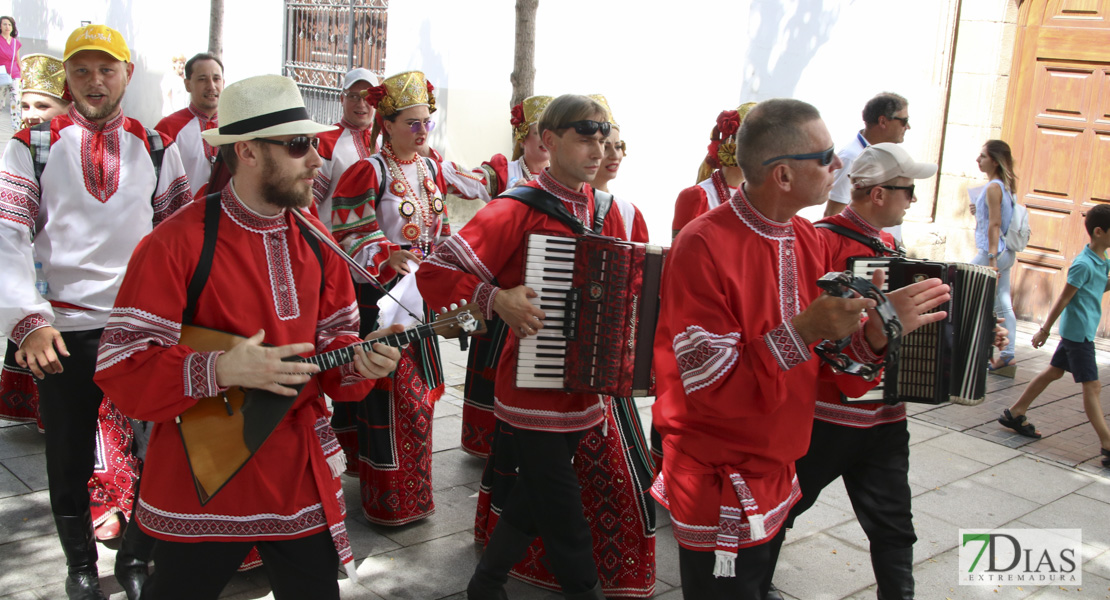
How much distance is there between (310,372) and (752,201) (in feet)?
4.58

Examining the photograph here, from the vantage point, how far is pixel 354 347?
269 centimetres

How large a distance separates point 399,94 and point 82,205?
5.92 feet

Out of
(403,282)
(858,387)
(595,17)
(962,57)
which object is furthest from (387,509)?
(595,17)

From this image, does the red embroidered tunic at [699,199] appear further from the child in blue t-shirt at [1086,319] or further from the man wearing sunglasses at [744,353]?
the child in blue t-shirt at [1086,319]

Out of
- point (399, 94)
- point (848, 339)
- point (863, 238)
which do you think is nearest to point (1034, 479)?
point (863, 238)

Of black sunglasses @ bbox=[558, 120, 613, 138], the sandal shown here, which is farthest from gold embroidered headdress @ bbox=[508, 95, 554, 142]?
the sandal

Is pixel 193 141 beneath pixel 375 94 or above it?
beneath

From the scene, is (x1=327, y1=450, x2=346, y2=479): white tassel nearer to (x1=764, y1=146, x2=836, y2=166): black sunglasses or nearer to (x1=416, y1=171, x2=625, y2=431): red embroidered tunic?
(x1=416, y1=171, x2=625, y2=431): red embroidered tunic

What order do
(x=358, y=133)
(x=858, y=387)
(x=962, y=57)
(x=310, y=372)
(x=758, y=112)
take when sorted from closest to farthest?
1. (x=310, y=372)
2. (x=758, y=112)
3. (x=858, y=387)
4. (x=358, y=133)
5. (x=962, y=57)

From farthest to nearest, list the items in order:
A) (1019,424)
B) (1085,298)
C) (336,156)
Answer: (1019,424), (1085,298), (336,156)

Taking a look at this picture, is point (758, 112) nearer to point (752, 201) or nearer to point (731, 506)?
point (752, 201)

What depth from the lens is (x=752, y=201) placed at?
2844mm

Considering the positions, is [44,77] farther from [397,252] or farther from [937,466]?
[937,466]

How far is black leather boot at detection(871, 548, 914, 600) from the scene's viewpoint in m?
3.50
